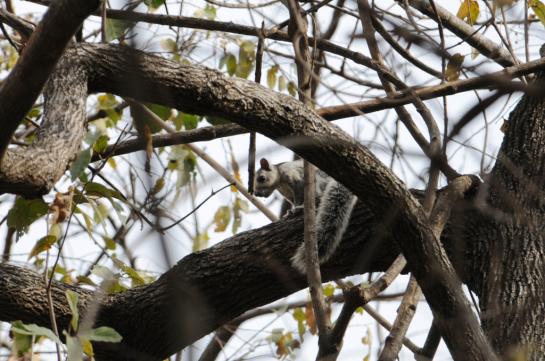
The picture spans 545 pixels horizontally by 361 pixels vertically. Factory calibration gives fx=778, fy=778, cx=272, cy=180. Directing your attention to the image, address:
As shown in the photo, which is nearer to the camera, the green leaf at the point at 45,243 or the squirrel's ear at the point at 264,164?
the green leaf at the point at 45,243

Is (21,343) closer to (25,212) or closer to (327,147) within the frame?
(25,212)

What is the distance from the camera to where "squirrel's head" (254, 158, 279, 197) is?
267 inches

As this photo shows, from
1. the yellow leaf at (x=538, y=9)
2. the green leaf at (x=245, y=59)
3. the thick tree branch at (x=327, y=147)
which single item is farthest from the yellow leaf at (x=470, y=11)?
the green leaf at (x=245, y=59)

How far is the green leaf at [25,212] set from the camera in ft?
11.5

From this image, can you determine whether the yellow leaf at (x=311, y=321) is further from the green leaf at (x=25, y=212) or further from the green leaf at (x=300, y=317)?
the green leaf at (x=25, y=212)

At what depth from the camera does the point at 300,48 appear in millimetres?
3475

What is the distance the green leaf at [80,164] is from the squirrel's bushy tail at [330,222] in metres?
1.09

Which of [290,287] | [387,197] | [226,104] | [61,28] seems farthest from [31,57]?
[290,287]

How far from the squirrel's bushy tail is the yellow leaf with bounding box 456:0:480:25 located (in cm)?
112

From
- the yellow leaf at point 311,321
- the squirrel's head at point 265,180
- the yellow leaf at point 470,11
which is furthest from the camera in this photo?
the squirrel's head at point 265,180

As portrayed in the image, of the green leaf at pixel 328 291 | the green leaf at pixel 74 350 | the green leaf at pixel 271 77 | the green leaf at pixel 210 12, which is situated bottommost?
the green leaf at pixel 74 350

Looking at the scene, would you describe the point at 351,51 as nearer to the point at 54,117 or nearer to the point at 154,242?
the point at 54,117

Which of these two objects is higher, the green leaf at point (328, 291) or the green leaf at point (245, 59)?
the green leaf at point (245, 59)

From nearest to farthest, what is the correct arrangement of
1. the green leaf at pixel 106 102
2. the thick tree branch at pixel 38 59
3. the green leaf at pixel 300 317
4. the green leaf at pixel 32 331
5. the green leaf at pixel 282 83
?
1. the thick tree branch at pixel 38 59
2. the green leaf at pixel 32 331
3. the green leaf at pixel 300 317
4. the green leaf at pixel 106 102
5. the green leaf at pixel 282 83
